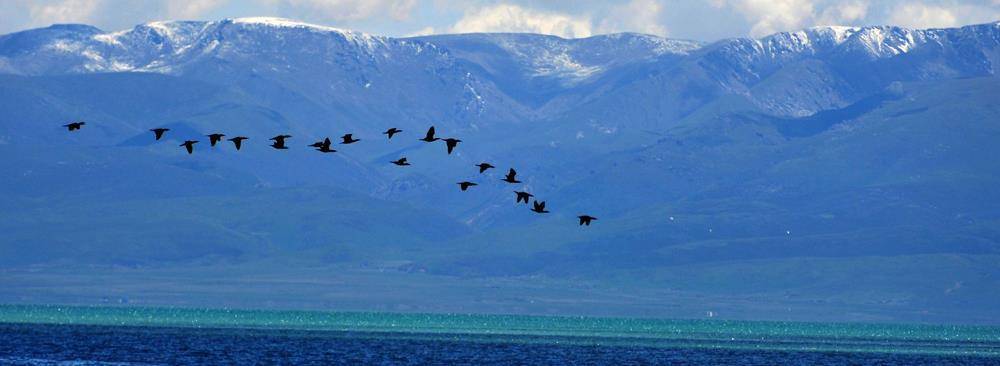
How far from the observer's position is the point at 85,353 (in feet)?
423

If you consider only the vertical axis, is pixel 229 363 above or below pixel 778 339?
below

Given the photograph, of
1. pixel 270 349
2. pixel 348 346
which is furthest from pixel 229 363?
pixel 348 346

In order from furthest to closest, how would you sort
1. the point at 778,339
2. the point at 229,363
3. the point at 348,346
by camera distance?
the point at 778,339 < the point at 348,346 < the point at 229,363

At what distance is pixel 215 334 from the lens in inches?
6713

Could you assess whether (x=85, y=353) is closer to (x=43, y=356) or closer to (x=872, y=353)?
(x=43, y=356)

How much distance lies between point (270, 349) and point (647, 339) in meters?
55.1

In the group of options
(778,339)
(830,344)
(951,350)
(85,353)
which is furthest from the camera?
(778,339)

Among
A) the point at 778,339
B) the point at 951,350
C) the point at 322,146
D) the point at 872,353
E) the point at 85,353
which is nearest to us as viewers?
the point at 322,146

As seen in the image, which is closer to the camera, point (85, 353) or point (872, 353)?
point (85, 353)

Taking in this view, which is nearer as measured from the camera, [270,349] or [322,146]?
[322,146]

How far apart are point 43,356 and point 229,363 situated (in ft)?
41.5

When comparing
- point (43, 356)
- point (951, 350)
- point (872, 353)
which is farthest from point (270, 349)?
point (951, 350)

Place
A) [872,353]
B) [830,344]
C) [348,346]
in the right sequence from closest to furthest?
[348,346]
[872,353]
[830,344]

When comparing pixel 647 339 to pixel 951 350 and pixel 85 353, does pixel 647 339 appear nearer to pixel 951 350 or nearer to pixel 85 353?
pixel 951 350
